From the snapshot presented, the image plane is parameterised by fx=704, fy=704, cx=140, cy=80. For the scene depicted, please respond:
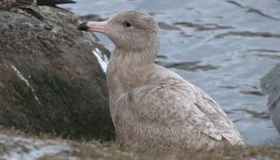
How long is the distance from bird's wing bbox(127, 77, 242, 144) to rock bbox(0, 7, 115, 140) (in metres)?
1.17

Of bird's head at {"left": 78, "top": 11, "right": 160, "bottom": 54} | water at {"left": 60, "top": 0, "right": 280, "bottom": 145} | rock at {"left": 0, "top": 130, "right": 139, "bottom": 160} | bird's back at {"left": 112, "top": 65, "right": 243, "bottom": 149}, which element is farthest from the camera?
water at {"left": 60, "top": 0, "right": 280, "bottom": 145}

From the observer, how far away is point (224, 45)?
16.4 meters

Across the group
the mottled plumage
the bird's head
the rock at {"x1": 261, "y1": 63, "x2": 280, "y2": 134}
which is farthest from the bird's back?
the rock at {"x1": 261, "y1": 63, "x2": 280, "y2": 134}

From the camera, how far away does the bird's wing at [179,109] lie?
25.6 ft

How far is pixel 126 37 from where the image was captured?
9.05 meters

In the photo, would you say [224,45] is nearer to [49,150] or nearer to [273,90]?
[273,90]

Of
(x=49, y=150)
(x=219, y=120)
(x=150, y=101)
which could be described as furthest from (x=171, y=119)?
(x=49, y=150)

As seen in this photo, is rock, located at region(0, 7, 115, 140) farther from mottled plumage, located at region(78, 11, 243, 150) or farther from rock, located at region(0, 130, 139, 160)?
rock, located at region(0, 130, 139, 160)

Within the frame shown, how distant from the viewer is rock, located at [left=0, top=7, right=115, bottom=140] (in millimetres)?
8828

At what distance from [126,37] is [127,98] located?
1.00m

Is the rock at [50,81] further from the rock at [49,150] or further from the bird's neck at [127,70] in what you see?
the rock at [49,150]

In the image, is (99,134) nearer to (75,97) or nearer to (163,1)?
(75,97)

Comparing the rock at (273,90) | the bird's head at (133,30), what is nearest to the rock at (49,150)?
the bird's head at (133,30)

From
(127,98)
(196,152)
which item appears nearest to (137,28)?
(127,98)
